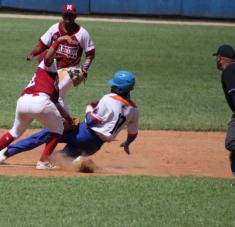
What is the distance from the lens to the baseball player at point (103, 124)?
9680 millimetres

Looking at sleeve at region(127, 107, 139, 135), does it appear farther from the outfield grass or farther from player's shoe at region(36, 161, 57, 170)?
the outfield grass

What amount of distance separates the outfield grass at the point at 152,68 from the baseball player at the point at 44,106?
9.67 ft

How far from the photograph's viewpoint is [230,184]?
908cm

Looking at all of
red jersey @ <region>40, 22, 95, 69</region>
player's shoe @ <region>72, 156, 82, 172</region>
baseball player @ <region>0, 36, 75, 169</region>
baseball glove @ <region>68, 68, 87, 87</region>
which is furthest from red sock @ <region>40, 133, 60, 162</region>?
red jersey @ <region>40, 22, 95, 69</region>

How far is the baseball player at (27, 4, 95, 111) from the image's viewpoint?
445 inches

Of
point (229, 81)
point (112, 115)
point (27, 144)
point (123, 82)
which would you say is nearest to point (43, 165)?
point (27, 144)

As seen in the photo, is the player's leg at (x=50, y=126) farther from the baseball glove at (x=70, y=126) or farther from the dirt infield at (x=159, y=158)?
the baseball glove at (x=70, y=126)

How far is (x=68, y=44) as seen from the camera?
1131cm

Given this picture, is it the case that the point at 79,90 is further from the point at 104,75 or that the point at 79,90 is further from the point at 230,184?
the point at 230,184

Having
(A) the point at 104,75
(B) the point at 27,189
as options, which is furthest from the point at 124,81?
(A) the point at 104,75

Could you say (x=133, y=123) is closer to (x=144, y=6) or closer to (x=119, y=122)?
(x=119, y=122)

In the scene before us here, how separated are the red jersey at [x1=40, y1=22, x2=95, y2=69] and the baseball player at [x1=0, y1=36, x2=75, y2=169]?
4.93 ft

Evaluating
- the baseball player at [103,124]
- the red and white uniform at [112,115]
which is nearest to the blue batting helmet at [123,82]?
the baseball player at [103,124]

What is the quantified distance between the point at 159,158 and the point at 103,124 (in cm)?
157
